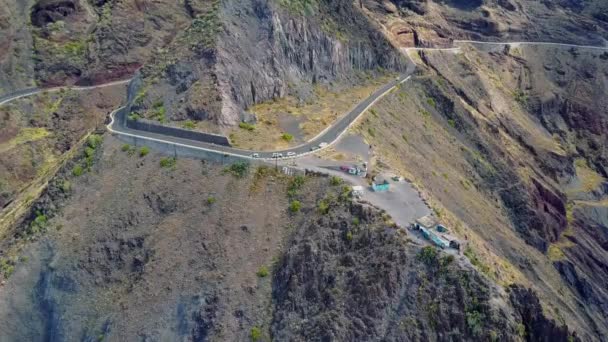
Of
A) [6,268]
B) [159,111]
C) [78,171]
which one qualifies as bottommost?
[6,268]

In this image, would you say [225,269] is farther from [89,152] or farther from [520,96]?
[520,96]

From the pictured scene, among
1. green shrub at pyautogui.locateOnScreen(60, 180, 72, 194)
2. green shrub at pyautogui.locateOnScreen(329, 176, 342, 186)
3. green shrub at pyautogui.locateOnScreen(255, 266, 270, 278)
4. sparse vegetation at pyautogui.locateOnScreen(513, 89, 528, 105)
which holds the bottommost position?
sparse vegetation at pyautogui.locateOnScreen(513, 89, 528, 105)

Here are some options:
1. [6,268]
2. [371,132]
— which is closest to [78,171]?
[6,268]

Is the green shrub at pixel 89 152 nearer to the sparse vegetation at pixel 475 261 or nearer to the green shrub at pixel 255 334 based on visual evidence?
the green shrub at pixel 255 334

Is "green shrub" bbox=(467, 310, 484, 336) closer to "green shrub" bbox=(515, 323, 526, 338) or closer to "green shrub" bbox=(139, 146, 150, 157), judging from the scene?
"green shrub" bbox=(515, 323, 526, 338)

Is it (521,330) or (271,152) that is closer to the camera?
(521,330)

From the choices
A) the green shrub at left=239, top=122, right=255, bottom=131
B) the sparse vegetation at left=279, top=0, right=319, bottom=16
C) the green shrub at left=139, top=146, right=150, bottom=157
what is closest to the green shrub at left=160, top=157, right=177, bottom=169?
the green shrub at left=139, top=146, right=150, bottom=157

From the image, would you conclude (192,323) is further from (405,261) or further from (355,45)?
(355,45)
